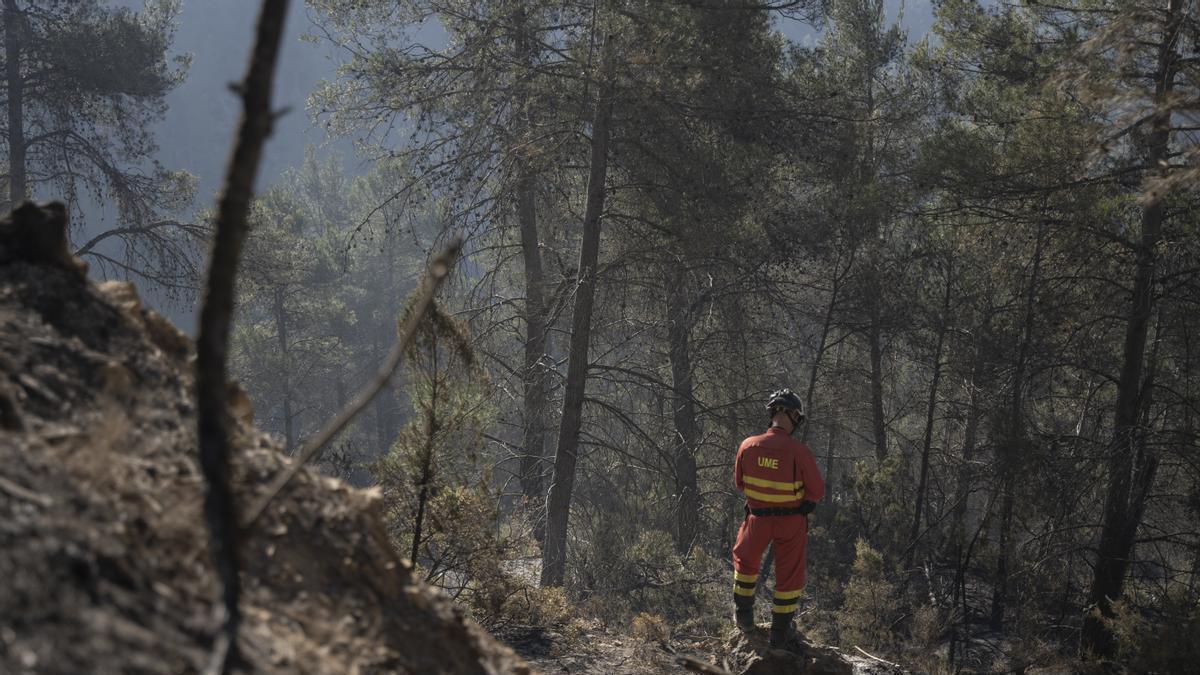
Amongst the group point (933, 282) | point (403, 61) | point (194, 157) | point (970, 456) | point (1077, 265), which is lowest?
point (970, 456)

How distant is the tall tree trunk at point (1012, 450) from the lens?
10.2 meters

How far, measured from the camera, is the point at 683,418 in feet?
48.5

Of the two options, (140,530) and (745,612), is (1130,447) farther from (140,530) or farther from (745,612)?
(140,530)

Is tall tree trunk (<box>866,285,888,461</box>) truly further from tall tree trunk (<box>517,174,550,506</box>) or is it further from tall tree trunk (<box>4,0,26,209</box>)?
tall tree trunk (<box>4,0,26,209</box>)

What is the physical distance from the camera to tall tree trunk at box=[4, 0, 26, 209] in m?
15.9

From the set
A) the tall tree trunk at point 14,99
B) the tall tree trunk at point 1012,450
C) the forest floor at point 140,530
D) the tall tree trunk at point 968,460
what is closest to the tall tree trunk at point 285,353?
the tall tree trunk at point 14,99

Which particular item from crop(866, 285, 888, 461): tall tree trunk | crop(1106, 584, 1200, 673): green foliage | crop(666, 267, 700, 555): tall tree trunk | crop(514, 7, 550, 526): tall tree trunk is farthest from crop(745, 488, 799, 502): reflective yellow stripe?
crop(866, 285, 888, 461): tall tree trunk

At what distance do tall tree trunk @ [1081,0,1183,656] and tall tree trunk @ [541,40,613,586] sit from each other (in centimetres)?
568

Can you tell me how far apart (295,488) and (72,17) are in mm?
17391

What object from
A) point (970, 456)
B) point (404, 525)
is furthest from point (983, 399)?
point (404, 525)

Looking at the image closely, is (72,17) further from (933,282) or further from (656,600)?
(933,282)

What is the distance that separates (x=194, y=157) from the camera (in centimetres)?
10575

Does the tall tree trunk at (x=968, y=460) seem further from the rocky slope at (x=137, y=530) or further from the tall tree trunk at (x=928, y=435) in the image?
the rocky slope at (x=137, y=530)

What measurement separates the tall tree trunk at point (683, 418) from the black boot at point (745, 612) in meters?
5.69
